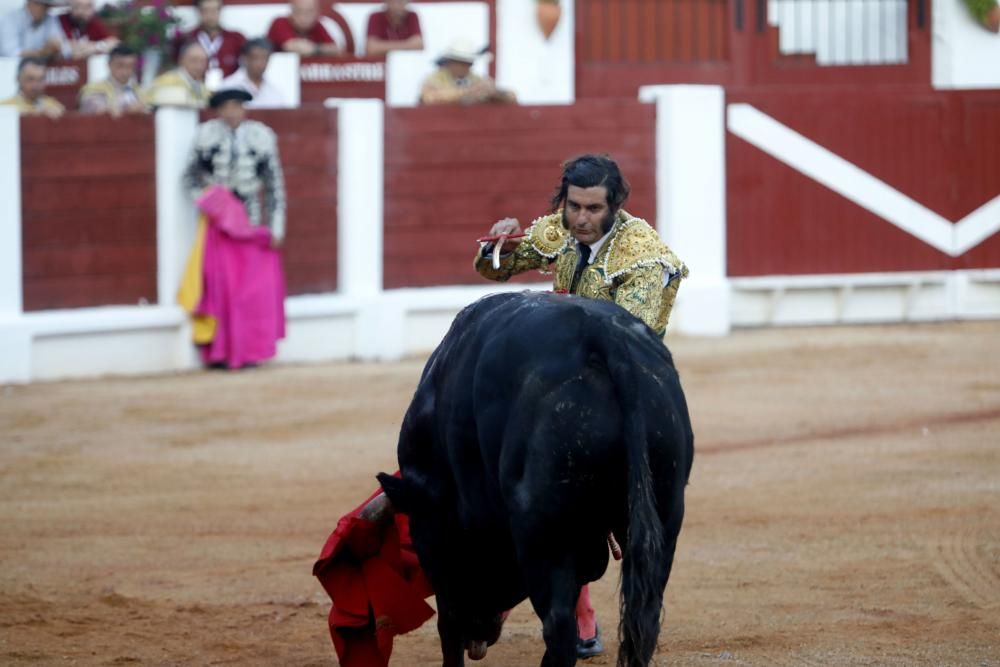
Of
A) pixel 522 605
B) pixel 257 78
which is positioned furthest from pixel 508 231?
pixel 257 78

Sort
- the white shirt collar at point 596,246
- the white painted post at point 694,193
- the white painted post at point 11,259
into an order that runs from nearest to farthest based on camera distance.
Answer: the white shirt collar at point 596,246
the white painted post at point 11,259
the white painted post at point 694,193

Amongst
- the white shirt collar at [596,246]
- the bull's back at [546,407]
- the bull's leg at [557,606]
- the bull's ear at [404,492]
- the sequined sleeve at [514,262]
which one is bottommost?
the bull's leg at [557,606]

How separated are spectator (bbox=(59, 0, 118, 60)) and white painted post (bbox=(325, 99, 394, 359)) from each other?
6.25 feet

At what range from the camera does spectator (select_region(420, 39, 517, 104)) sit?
33.3 feet

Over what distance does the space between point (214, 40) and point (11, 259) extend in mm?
2644

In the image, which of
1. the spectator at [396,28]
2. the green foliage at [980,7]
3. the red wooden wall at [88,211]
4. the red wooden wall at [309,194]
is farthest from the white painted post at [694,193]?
the green foliage at [980,7]

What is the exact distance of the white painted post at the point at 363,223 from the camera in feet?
32.2

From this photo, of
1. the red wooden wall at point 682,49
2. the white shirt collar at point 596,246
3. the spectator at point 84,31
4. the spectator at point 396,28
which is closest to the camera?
the white shirt collar at point 596,246

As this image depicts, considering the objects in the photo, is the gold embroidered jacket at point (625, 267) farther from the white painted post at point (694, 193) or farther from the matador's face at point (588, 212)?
the white painted post at point (694, 193)

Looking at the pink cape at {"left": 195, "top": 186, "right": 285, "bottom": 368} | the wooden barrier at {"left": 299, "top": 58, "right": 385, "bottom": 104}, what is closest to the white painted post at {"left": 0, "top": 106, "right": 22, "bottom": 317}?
the pink cape at {"left": 195, "top": 186, "right": 285, "bottom": 368}

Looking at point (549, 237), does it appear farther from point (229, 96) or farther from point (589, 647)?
point (229, 96)

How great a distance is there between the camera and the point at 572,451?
3104 mm

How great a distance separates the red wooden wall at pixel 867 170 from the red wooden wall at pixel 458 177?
1230 mm

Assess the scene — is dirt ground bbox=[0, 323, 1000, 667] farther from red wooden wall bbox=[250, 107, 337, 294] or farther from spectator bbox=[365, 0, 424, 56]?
spectator bbox=[365, 0, 424, 56]
